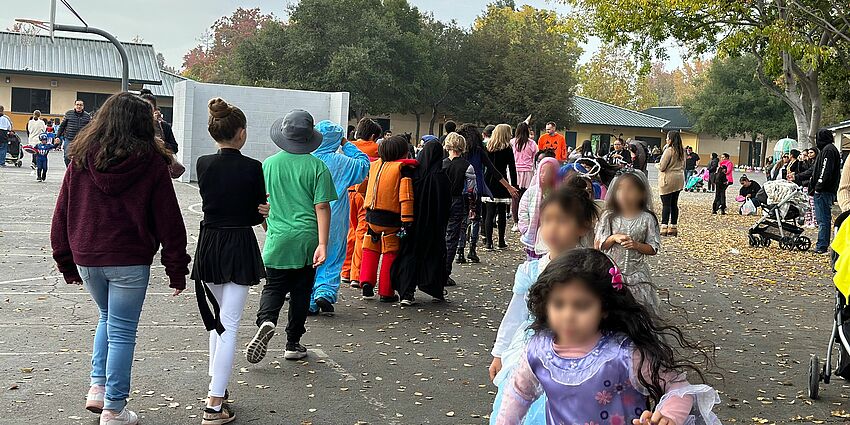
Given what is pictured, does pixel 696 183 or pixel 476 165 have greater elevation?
pixel 476 165

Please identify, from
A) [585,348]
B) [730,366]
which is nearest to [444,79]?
[730,366]

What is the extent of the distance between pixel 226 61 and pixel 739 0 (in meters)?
52.5

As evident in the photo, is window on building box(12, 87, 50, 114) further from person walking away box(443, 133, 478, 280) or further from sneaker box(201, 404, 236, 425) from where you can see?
sneaker box(201, 404, 236, 425)

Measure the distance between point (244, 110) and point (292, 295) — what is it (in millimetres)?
19880

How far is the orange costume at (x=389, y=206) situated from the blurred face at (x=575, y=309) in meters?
6.25

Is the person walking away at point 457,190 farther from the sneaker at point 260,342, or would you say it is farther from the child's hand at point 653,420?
the child's hand at point 653,420

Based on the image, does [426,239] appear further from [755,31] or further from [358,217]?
[755,31]

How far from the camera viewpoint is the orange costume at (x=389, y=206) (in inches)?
374

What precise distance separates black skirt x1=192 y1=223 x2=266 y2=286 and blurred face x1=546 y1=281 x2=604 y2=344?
2.71 m

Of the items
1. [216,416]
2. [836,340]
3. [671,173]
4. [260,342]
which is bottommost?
[216,416]

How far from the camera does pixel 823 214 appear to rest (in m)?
15.7

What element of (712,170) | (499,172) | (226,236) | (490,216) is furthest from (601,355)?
(712,170)

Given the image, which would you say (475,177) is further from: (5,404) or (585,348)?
(585,348)

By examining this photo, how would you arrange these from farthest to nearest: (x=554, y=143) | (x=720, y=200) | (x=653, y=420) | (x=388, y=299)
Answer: (x=720, y=200) → (x=554, y=143) → (x=388, y=299) → (x=653, y=420)
